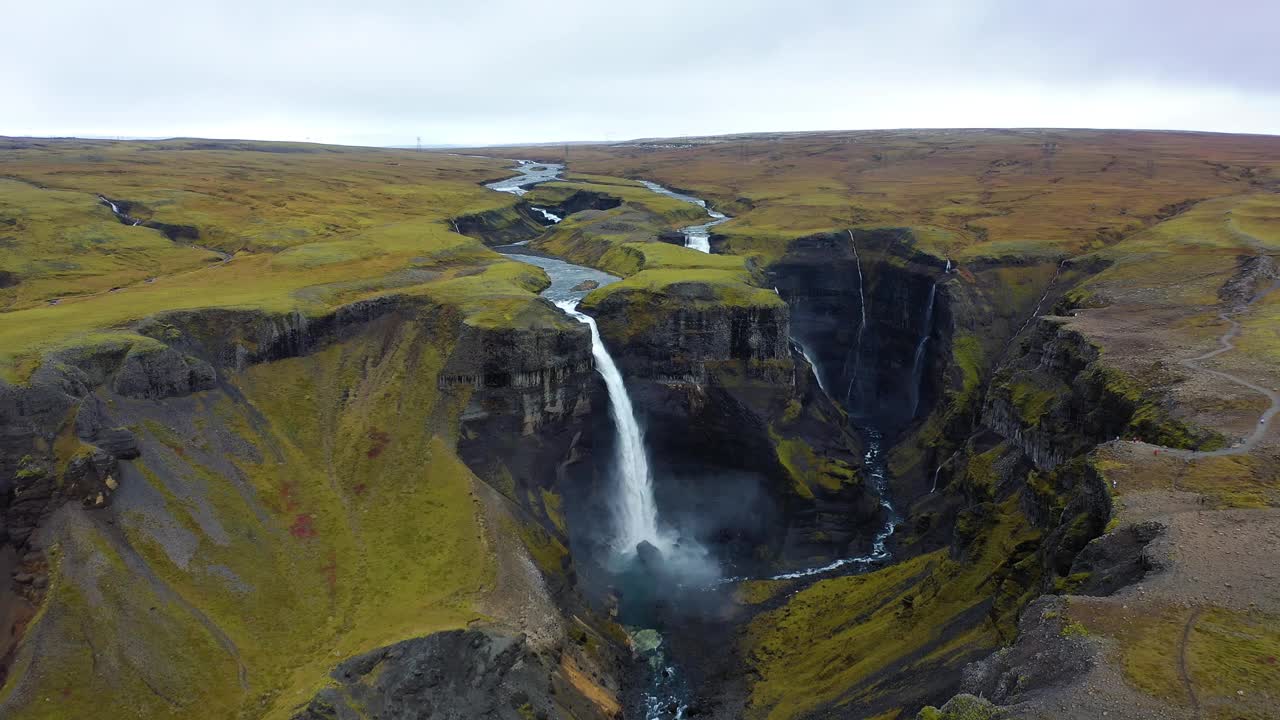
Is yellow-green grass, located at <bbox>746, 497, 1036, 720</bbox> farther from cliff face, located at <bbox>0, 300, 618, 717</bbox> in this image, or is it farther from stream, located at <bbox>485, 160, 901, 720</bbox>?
cliff face, located at <bbox>0, 300, 618, 717</bbox>

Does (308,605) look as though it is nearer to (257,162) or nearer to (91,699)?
(91,699)

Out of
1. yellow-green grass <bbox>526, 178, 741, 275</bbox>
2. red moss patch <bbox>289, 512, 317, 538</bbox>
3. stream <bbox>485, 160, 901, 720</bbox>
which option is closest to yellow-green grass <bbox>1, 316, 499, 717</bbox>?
red moss patch <bbox>289, 512, 317, 538</bbox>

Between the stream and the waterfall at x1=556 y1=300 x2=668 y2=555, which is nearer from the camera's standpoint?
the stream

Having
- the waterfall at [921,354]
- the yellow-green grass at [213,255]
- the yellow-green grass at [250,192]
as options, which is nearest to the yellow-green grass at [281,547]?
the yellow-green grass at [213,255]

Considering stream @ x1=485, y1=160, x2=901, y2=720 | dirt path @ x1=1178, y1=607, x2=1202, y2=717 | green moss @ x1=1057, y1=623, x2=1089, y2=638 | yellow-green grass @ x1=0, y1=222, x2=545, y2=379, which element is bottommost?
stream @ x1=485, y1=160, x2=901, y2=720

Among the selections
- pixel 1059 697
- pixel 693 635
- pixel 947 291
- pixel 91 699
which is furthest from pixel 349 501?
pixel 947 291

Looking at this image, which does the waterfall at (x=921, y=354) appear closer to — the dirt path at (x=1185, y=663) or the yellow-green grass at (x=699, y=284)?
the yellow-green grass at (x=699, y=284)
